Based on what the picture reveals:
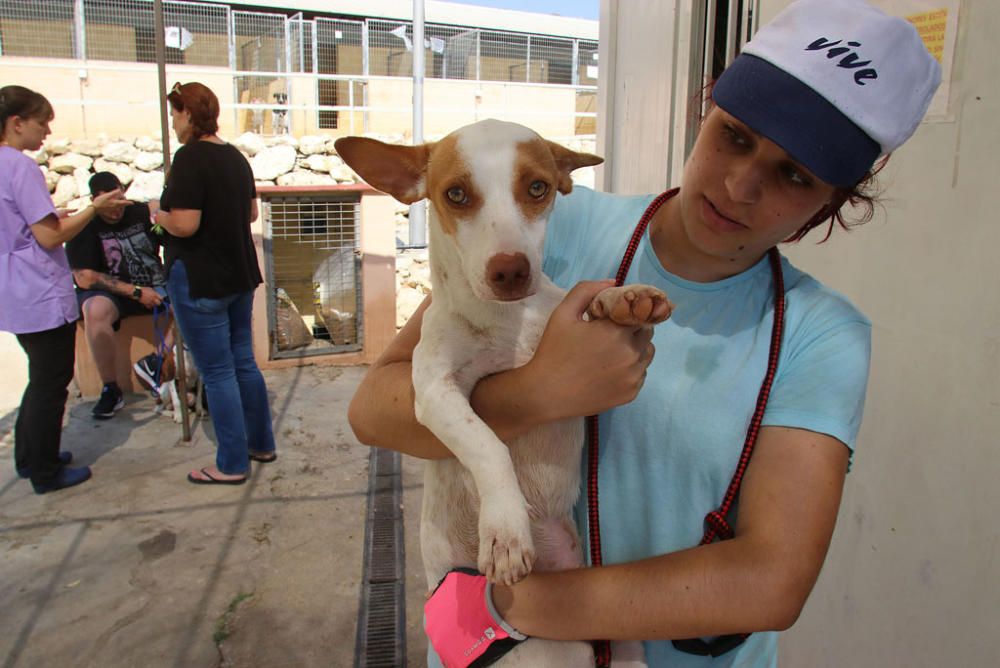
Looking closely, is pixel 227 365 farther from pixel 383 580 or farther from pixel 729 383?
pixel 729 383

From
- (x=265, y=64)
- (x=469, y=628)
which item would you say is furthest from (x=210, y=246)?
(x=265, y=64)

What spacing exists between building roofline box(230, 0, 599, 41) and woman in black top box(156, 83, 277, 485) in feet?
34.2

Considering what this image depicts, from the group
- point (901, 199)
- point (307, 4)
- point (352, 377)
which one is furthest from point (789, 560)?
point (307, 4)

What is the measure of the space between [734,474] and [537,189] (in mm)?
604

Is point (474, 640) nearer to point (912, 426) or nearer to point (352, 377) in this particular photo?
point (912, 426)

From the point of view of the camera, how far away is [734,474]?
105cm

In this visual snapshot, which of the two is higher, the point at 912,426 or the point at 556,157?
the point at 556,157

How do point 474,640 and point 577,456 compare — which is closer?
point 474,640

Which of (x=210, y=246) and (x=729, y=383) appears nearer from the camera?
(x=729, y=383)

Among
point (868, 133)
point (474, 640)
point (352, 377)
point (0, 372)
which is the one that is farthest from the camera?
point (352, 377)

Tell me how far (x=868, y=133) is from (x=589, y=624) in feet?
2.46

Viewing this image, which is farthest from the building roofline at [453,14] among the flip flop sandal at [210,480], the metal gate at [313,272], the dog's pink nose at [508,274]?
the dog's pink nose at [508,274]

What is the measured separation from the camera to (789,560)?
3.14 feet

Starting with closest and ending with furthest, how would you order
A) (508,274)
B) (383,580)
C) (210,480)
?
1. (508,274)
2. (383,580)
3. (210,480)
